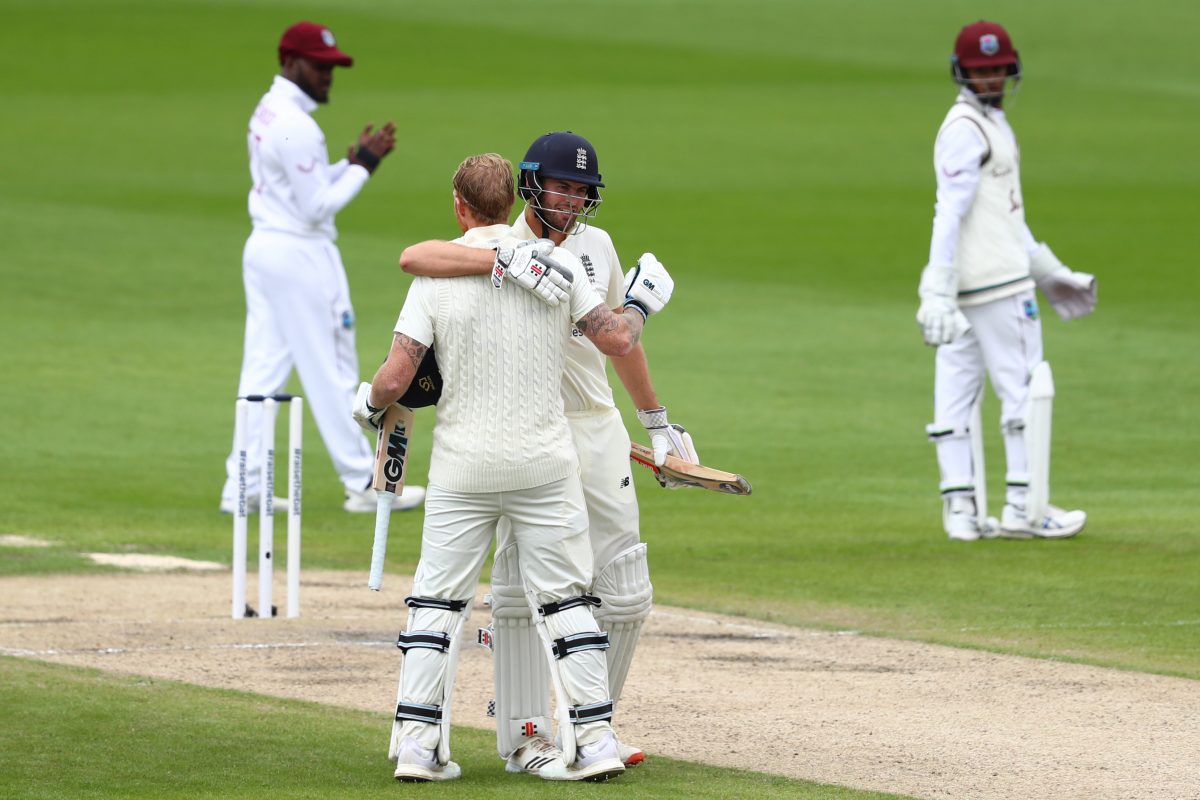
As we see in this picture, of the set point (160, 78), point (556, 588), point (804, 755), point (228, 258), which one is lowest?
point (804, 755)

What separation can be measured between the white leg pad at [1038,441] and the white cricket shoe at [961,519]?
0.28m

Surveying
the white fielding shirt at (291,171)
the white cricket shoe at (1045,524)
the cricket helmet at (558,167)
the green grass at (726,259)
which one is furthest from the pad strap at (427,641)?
the white fielding shirt at (291,171)

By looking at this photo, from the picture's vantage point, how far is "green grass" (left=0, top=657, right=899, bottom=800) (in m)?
6.20

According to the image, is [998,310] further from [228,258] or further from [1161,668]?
[228,258]

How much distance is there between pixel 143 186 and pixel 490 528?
2645 cm

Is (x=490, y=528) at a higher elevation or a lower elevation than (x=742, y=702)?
higher

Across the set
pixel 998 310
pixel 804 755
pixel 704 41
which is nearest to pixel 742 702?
pixel 804 755

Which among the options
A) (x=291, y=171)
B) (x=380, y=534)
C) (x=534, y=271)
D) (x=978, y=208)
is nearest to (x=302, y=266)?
(x=291, y=171)

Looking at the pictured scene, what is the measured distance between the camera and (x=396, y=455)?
6.62m

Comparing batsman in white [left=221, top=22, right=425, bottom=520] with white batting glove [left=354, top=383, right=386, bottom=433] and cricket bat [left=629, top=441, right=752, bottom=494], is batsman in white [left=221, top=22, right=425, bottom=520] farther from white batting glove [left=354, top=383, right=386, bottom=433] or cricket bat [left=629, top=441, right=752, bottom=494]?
white batting glove [left=354, top=383, right=386, bottom=433]

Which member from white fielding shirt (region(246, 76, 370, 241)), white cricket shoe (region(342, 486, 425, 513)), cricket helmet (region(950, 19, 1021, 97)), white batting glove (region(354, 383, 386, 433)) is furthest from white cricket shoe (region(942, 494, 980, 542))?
white batting glove (region(354, 383, 386, 433))

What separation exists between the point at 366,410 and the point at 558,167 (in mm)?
927

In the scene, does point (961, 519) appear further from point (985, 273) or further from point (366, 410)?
point (366, 410)

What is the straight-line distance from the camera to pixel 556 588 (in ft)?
21.0
